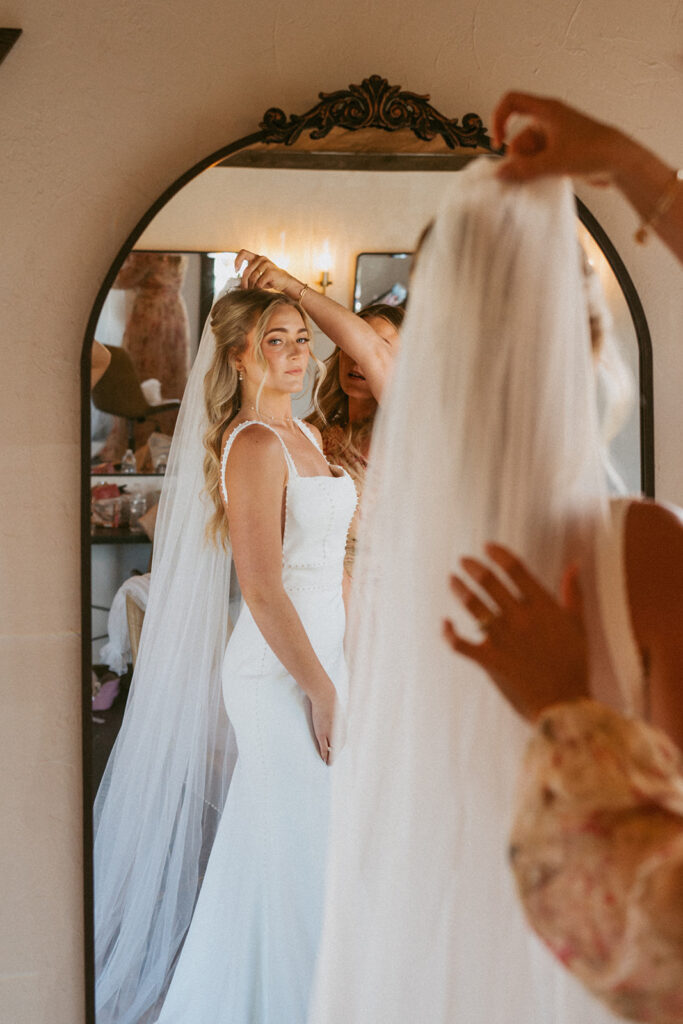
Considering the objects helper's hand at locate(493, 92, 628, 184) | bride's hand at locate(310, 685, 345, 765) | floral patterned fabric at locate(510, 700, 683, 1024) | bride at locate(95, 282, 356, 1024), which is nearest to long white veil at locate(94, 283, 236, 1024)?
bride at locate(95, 282, 356, 1024)

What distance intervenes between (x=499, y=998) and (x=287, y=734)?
0.42 metres

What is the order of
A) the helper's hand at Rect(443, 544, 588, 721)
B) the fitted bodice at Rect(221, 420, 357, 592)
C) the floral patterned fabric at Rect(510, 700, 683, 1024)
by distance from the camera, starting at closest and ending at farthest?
1. the floral patterned fabric at Rect(510, 700, 683, 1024)
2. the helper's hand at Rect(443, 544, 588, 721)
3. the fitted bodice at Rect(221, 420, 357, 592)

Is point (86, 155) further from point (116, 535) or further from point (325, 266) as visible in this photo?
point (116, 535)

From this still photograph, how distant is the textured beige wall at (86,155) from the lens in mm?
1147

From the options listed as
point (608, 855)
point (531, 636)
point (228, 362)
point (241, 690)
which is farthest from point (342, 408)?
point (608, 855)

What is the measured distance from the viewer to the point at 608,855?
59 cm

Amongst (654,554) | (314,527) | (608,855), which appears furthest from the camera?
(314,527)

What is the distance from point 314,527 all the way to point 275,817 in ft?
1.25

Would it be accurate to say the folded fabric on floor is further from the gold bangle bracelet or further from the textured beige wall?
the gold bangle bracelet

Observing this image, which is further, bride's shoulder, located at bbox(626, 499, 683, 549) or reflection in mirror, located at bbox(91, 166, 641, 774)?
reflection in mirror, located at bbox(91, 166, 641, 774)

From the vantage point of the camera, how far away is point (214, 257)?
1.10m

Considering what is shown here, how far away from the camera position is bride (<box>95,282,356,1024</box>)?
107 centimetres

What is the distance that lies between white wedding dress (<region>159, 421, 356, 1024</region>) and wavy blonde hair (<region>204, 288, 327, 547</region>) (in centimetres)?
3

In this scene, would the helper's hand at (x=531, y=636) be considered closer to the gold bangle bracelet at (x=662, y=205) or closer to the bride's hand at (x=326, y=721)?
the gold bangle bracelet at (x=662, y=205)
